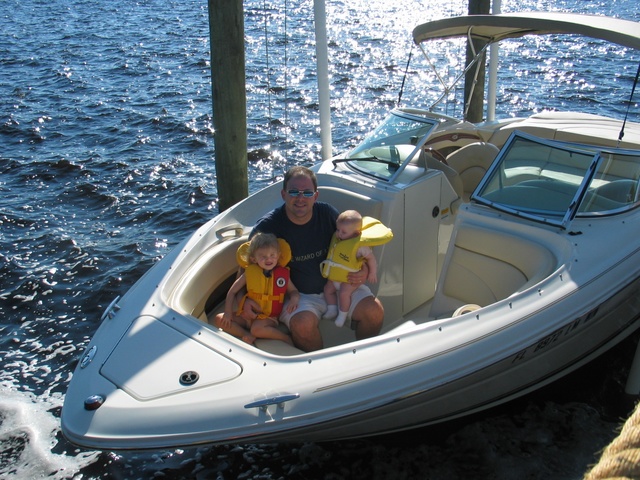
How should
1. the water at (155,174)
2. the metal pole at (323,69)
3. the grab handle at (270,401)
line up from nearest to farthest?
the grab handle at (270,401)
the water at (155,174)
the metal pole at (323,69)

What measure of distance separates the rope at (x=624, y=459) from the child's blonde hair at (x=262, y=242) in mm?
2898

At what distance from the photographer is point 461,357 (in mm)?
3697

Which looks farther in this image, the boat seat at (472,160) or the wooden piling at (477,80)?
the wooden piling at (477,80)

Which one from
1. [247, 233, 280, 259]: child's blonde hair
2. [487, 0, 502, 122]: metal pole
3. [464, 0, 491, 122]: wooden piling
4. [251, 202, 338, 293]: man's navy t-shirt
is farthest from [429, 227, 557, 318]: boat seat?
[464, 0, 491, 122]: wooden piling

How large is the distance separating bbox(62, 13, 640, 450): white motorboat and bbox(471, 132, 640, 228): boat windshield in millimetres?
11

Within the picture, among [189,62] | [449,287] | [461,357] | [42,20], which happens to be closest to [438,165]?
[449,287]

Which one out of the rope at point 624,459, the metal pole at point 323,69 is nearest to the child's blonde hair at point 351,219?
the metal pole at point 323,69

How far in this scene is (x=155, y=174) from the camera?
9.09 m

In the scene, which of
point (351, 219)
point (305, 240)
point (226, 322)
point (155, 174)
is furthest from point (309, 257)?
point (155, 174)

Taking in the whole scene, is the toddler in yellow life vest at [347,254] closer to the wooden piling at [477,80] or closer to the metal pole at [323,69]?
the metal pole at [323,69]

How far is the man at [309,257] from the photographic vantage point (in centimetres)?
426

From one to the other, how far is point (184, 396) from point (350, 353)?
0.91m

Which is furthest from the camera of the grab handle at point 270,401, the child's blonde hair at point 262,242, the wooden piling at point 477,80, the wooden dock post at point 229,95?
the wooden piling at point 477,80

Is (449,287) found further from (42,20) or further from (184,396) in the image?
(42,20)
